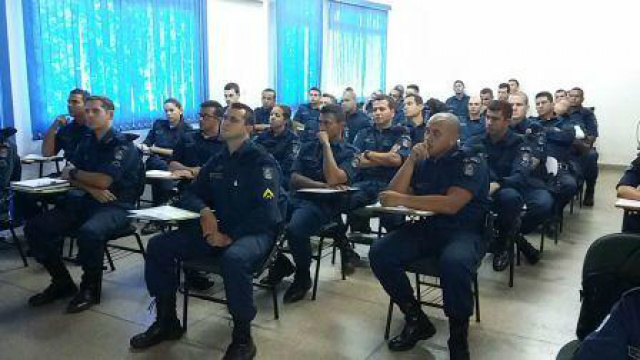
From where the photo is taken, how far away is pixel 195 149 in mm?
4473

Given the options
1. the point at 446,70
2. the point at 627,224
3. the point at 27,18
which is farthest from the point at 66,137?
the point at 446,70

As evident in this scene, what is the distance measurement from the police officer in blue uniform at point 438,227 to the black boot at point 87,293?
1.74 metres

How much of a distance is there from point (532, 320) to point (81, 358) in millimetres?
2480

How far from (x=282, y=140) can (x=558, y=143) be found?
286 cm

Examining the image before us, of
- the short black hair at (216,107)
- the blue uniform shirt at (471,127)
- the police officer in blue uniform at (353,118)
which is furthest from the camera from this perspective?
the police officer in blue uniform at (353,118)

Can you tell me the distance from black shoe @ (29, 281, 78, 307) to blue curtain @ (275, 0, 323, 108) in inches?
201

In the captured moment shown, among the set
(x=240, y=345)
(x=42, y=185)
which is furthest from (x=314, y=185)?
(x=42, y=185)

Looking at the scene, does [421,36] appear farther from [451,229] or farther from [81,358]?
[81,358]

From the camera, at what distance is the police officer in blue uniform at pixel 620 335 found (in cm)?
128

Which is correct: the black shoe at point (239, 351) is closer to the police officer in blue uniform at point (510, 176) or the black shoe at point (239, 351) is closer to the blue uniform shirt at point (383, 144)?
the blue uniform shirt at point (383, 144)

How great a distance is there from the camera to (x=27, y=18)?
4.76 metres

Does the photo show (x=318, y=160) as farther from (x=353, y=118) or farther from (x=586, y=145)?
(x=586, y=145)

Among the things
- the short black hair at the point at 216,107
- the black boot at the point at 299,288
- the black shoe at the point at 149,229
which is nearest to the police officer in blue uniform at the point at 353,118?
the short black hair at the point at 216,107

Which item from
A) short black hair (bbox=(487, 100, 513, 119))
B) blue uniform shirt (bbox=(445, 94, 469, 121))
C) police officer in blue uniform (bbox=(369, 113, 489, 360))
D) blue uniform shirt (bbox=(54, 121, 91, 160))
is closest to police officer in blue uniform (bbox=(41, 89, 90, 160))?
blue uniform shirt (bbox=(54, 121, 91, 160))
